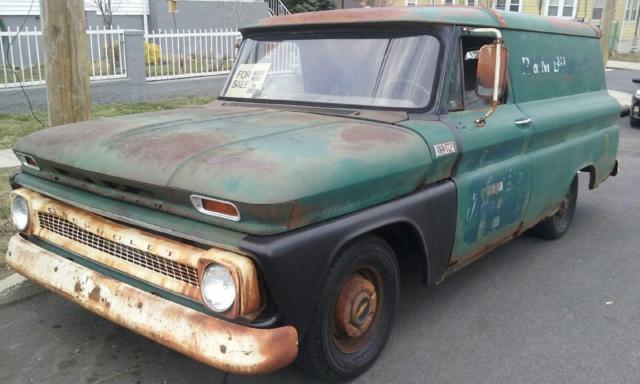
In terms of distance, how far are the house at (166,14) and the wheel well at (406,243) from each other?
14.3m

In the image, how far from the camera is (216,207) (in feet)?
8.07

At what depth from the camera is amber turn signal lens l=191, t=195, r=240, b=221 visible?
2410 millimetres

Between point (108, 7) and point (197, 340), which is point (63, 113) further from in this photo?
point (108, 7)

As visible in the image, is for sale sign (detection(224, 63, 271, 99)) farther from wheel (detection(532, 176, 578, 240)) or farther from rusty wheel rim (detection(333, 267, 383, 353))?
wheel (detection(532, 176, 578, 240))

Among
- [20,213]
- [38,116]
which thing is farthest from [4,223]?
[38,116]

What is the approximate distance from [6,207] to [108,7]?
11.1 meters

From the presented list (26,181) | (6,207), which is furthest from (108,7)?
(26,181)

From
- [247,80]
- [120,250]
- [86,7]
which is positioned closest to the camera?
[120,250]

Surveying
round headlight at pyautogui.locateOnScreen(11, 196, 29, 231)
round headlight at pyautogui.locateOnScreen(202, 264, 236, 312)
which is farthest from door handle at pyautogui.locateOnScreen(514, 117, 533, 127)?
round headlight at pyautogui.locateOnScreen(11, 196, 29, 231)

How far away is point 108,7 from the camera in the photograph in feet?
48.6

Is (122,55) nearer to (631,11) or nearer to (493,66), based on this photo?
(493,66)

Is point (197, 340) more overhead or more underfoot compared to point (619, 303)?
more overhead

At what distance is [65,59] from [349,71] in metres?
2.49

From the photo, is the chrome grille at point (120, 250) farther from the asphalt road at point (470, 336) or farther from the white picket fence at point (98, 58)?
the white picket fence at point (98, 58)
